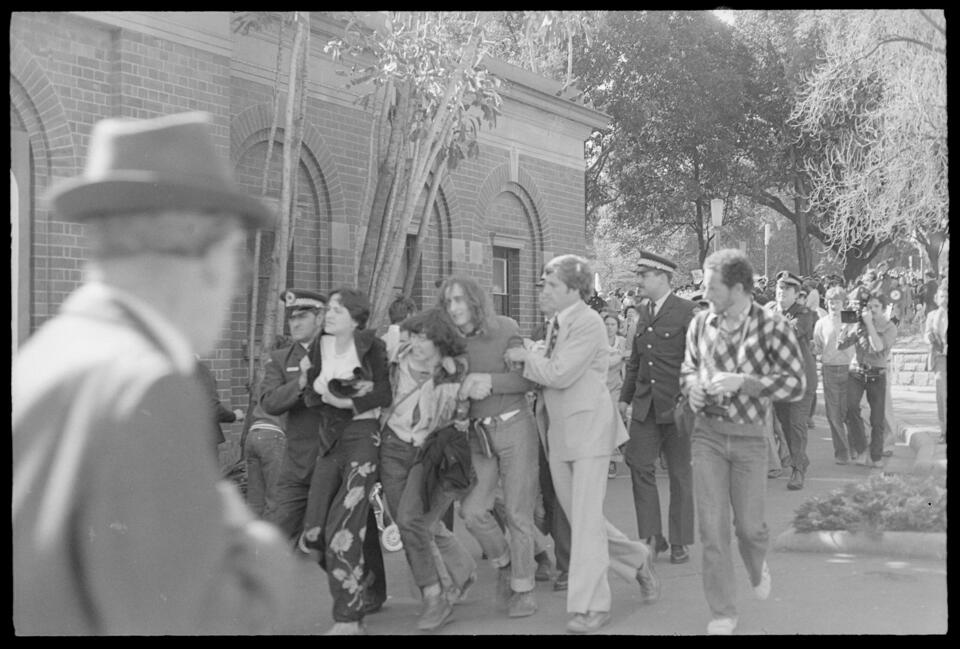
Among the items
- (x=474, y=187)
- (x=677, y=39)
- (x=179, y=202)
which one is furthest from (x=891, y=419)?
(x=677, y=39)

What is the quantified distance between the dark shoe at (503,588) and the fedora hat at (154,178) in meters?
4.49

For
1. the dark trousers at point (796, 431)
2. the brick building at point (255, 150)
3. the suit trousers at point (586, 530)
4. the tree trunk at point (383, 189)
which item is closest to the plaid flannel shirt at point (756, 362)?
the suit trousers at point (586, 530)

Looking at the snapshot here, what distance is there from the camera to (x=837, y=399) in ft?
38.4

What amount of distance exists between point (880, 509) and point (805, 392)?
207 cm

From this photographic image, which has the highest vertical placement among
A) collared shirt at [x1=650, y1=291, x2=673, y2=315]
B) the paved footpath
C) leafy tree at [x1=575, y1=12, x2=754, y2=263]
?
leafy tree at [x1=575, y1=12, x2=754, y2=263]

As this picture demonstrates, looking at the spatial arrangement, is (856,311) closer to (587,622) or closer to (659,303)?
(659,303)

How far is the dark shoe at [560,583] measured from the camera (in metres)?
6.70

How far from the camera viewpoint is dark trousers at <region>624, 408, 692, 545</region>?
7.14 m

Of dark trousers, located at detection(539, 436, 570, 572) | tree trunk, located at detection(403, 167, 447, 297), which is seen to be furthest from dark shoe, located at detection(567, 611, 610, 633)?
tree trunk, located at detection(403, 167, 447, 297)

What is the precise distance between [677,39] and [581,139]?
33.2ft

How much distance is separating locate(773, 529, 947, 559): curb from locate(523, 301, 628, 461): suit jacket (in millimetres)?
2164

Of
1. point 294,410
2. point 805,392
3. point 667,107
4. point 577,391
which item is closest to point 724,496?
point 577,391

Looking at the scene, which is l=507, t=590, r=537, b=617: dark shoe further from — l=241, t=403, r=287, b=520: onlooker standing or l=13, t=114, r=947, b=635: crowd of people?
l=241, t=403, r=287, b=520: onlooker standing

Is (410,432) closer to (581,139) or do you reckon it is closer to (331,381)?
(331,381)
